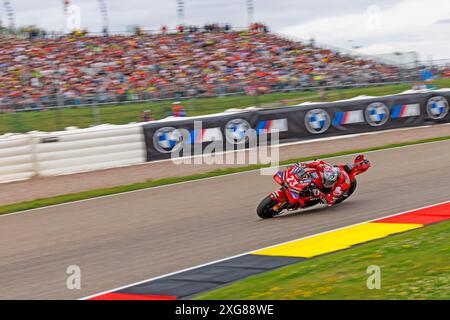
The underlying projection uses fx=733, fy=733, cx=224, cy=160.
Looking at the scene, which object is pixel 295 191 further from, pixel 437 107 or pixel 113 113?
pixel 437 107

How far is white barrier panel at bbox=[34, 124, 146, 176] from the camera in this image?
17734 mm

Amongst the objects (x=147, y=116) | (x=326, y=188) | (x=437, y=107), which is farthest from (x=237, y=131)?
(x=326, y=188)

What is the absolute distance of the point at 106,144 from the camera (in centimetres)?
1850

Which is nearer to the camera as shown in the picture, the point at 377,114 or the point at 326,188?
the point at 326,188

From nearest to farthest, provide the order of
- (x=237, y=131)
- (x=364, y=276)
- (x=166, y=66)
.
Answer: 1. (x=364, y=276)
2. (x=237, y=131)
3. (x=166, y=66)

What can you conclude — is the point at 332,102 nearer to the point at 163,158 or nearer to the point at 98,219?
the point at 163,158

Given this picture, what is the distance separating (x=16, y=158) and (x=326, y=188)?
921 cm

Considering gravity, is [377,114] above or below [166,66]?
below

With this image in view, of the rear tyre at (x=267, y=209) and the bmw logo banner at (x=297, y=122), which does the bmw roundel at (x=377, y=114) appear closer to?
the bmw logo banner at (x=297, y=122)

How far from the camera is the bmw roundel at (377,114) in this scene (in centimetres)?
2238

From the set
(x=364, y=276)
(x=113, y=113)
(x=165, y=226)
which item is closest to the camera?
(x=364, y=276)

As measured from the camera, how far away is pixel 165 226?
1089 cm

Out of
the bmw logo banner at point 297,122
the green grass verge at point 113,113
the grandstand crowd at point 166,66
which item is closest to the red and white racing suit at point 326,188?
the bmw logo banner at point 297,122

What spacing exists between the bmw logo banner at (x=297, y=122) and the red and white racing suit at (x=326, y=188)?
8454 mm
